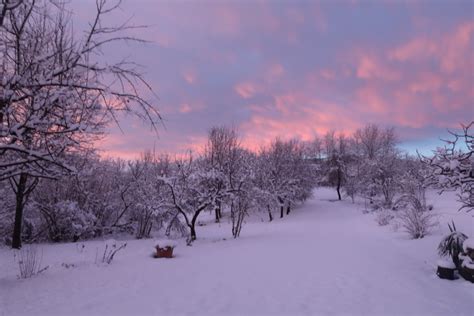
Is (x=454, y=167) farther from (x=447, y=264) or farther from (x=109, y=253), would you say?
(x=109, y=253)

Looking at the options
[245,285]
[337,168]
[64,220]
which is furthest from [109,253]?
[337,168]

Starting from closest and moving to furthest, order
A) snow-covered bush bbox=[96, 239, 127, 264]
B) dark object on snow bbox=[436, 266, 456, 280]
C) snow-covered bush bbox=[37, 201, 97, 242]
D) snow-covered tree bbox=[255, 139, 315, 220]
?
dark object on snow bbox=[436, 266, 456, 280], snow-covered bush bbox=[96, 239, 127, 264], snow-covered bush bbox=[37, 201, 97, 242], snow-covered tree bbox=[255, 139, 315, 220]

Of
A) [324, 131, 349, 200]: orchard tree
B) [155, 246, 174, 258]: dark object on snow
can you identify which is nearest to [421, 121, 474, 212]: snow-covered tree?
[155, 246, 174, 258]: dark object on snow

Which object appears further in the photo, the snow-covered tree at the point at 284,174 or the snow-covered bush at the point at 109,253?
the snow-covered tree at the point at 284,174

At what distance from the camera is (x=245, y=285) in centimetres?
653

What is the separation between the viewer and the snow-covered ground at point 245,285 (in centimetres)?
514

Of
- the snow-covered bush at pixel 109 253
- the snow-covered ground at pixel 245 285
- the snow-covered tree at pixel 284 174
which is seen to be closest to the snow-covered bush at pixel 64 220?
the snow-covered ground at pixel 245 285

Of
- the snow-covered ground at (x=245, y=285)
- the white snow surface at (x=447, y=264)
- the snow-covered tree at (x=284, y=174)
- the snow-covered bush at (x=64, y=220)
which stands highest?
the snow-covered tree at (x=284, y=174)

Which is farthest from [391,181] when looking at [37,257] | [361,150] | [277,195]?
[37,257]

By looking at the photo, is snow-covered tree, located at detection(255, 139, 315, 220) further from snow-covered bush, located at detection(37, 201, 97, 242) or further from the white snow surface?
the white snow surface

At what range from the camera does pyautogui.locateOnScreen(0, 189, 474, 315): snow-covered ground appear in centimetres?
514

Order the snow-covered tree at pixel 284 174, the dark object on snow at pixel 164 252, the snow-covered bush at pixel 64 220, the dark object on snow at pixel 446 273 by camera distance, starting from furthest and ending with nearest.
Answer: the snow-covered tree at pixel 284 174, the snow-covered bush at pixel 64 220, the dark object on snow at pixel 164 252, the dark object on snow at pixel 446 273

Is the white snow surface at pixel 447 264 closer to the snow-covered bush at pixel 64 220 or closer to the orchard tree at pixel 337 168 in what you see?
the snow-covered bush at pixel 64 220

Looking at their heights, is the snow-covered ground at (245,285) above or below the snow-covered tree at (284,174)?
below
